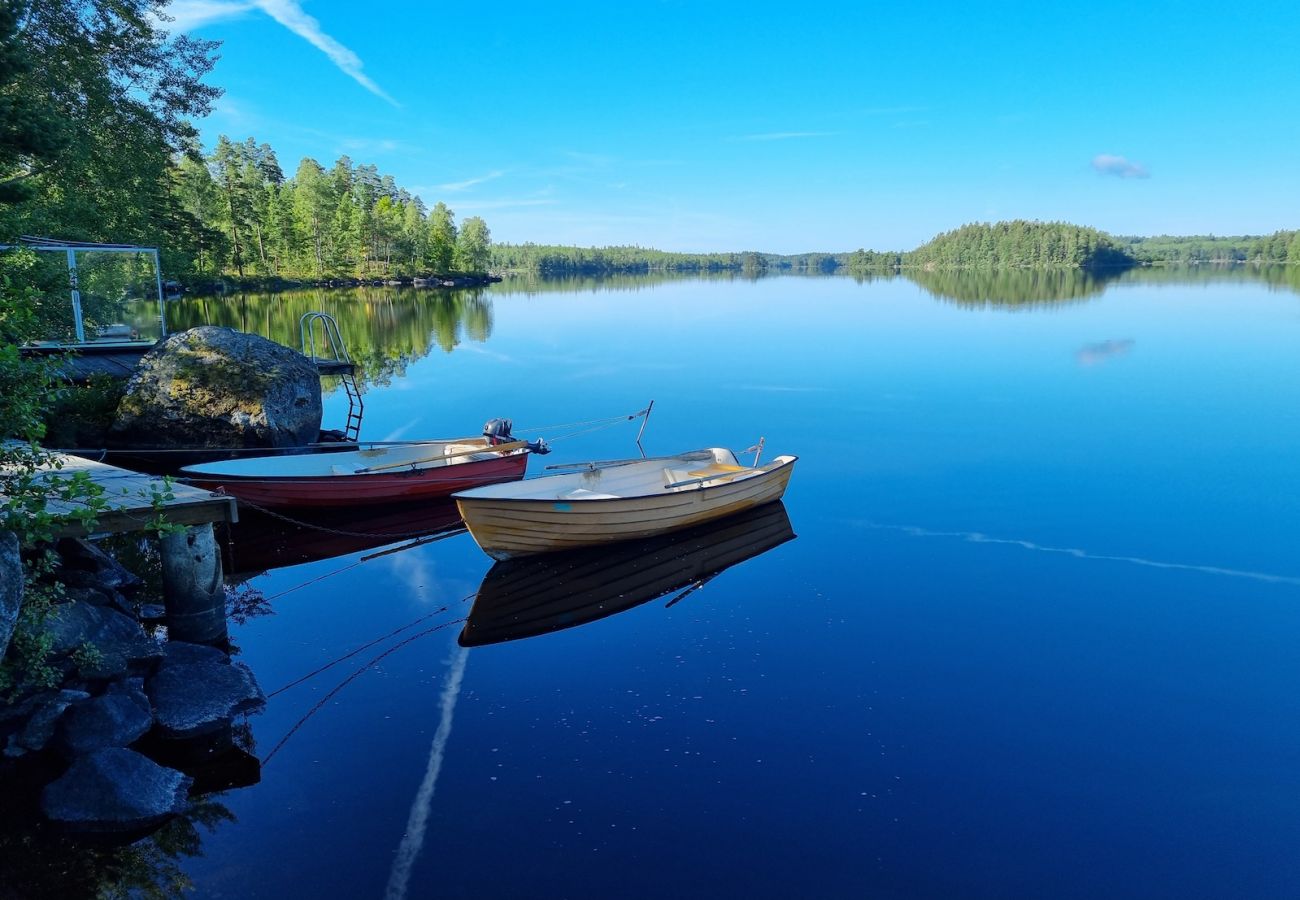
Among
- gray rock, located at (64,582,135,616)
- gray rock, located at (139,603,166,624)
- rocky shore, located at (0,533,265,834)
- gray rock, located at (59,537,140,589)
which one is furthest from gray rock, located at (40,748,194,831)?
gray rock, located at (139,603,166,624)

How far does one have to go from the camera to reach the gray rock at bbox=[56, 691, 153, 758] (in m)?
8.12

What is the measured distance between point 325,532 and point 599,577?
6.65m

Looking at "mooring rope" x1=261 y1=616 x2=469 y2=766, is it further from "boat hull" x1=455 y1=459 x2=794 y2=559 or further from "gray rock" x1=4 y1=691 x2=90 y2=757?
"gray rock" x1=4 y1=691 x2=90 y2=757

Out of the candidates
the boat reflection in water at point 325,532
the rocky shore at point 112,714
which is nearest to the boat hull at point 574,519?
the boat reflection in water at point 325,532

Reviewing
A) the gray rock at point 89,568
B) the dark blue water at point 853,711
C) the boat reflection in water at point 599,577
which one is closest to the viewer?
the dark blue water at point 853,711

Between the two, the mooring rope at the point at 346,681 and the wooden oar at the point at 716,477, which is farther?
the wooden oar at the point at 716,477

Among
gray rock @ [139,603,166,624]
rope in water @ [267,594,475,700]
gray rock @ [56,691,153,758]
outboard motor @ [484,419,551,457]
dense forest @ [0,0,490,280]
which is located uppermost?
dense forest @ [0,0,490,280]

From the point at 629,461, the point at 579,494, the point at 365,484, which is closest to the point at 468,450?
the point at 365,484

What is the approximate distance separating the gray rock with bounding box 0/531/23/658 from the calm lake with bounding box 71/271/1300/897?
8.92ft

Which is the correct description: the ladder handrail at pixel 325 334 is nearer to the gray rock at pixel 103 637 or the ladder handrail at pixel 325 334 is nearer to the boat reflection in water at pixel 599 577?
the boat reflection in water at pixel 599 577

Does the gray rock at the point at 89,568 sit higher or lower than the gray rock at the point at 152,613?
higher

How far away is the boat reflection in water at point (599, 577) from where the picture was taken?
41.6 feet

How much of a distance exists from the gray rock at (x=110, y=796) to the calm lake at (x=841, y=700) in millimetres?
537

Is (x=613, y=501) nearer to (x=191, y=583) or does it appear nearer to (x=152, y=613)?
(x=191, y=583)
